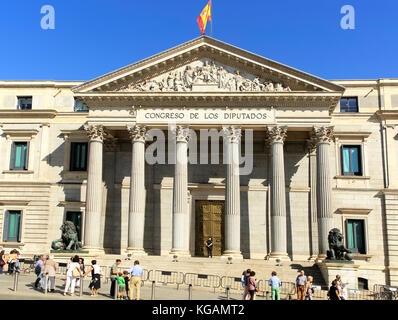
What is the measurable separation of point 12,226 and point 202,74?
68.2ft

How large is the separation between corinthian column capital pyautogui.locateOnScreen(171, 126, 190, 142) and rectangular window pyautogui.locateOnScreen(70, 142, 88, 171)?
9732mm

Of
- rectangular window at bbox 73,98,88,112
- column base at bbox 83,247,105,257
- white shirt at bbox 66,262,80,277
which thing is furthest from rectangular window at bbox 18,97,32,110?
white shirt at bbox 66,262,80,277

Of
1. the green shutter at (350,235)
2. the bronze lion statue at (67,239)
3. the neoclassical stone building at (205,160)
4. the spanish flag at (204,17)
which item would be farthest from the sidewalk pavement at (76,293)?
the spanish flag at (204,17)

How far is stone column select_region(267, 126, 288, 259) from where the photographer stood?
107ft

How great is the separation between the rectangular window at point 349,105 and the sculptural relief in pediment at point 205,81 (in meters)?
8.11

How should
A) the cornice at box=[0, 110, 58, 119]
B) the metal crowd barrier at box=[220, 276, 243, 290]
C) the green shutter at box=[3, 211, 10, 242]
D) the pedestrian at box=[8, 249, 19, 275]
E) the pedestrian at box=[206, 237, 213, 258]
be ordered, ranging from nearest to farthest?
the metal crowd barrier at box=[220, 276, 243, 290] → the pedestrian at box=[8, 249, 19, 275] → the pedestrian at box=[206, 237, 213, 258] → the green shutter at box=[3, 211, 10, 242] → the cornice at box=[0, 110, 58, 119]

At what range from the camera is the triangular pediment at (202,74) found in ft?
115

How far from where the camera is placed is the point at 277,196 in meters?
33.2

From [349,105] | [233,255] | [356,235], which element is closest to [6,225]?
[233,255]

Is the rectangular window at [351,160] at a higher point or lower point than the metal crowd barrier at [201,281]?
higher

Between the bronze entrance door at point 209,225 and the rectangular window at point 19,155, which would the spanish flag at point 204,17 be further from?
the rectangular window at point 19,155

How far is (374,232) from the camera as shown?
37188 millimetres

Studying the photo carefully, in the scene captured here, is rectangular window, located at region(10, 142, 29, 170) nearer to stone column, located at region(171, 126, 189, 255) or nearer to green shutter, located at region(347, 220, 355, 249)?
stone column, located at region(171, 126, 189, 255)
